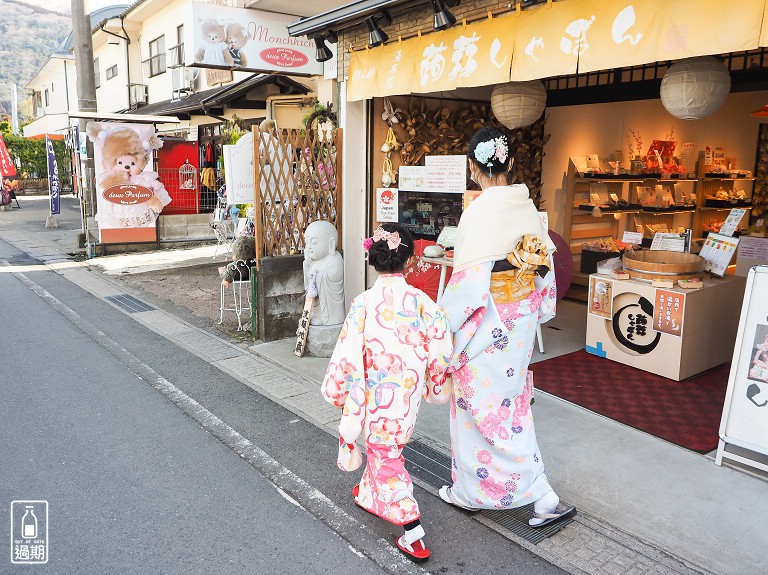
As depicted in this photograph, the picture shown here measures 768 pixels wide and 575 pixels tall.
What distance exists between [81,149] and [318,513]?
12.8 meters

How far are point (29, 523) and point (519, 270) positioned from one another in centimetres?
327

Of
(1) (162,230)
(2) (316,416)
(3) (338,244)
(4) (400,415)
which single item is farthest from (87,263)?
(4) (400,415)

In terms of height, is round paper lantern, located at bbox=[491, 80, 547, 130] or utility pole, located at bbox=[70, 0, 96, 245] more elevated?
utility pole, located at bbox=[70, 0, 96, 245]

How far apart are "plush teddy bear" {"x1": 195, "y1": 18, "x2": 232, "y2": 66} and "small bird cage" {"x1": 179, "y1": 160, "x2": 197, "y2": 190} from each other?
7.19 m

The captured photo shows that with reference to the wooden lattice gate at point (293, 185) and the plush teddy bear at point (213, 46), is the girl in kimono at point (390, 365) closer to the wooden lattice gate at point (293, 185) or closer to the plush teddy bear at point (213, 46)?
the wooden lattice gate at point (293, 185)

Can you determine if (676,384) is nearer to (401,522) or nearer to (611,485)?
(611,485)

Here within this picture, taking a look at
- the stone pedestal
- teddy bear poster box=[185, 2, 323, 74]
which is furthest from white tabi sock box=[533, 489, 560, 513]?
teddy bear poster box=[185, 2, 323, 74]

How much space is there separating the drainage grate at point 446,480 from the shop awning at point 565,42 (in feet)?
10.3

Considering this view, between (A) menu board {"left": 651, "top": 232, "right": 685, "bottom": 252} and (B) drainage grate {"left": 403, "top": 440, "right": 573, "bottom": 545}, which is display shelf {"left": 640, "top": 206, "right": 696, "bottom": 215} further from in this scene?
(B) drainage grate {"left": 403, "top": 440, "right": 573, "bottom": 545}

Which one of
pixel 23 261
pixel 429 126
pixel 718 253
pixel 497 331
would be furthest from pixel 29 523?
pixel 23 261

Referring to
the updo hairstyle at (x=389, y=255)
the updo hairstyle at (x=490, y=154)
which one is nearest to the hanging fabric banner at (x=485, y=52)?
the updo hairstyle at (x=490, y=154)

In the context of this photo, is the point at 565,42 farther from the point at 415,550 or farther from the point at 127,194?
the point at 127,194

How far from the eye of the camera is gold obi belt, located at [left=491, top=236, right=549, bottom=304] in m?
3.39

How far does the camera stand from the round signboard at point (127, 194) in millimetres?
13508
